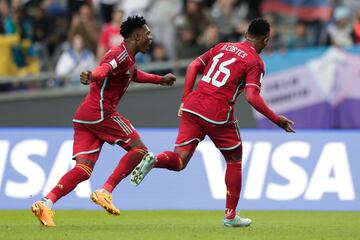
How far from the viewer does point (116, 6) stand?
22000mm

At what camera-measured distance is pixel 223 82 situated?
1260 cm

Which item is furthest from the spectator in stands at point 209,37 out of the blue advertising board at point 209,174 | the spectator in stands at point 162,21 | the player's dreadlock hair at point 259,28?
the player's dreadlock hair at point 259,28

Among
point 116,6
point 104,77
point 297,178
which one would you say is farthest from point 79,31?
point 104,77

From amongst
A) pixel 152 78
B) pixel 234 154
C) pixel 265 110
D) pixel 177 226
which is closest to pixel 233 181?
pixel 234 154

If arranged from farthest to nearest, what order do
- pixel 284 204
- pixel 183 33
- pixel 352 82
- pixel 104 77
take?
1. pixel 183 33
2. pixel 352 82
3. pixel 284 204
4. pixel 104 77

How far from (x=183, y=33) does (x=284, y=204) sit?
18.4 ft

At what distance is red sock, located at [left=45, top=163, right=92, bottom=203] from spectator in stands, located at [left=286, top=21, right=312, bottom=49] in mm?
9039

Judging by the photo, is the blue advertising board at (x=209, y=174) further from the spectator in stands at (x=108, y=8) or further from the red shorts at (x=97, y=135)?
the spectator in stands at (x=108, y=8)

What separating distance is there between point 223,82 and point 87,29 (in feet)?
28.7

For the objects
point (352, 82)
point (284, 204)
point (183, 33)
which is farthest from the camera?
point (183, 33)

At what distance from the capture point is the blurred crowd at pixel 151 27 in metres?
20.8

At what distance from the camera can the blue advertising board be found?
1639 cm

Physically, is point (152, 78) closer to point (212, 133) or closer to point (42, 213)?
point (212, 133)

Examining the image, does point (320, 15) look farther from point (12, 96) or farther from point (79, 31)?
point (12, 96)
